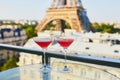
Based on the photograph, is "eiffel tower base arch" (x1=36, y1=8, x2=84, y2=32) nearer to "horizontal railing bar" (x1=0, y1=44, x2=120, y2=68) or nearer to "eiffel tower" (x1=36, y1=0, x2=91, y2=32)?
"eiffel tower" (x1=36, y1=0, x2=91, y2=32)

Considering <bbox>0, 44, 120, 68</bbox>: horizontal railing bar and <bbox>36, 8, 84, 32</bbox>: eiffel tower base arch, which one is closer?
<bbox>0, 44, 120, 68</bbox>: horizontal railing bar

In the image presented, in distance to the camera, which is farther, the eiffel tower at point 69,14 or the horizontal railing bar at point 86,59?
the eiffel tower at point 69,14

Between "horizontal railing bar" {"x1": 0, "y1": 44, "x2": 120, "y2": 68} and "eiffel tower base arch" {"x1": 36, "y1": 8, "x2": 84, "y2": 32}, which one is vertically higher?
"eiffel tower base arch" {"x1": 36, "y1": 8, "x2": 84, "y2": 32}

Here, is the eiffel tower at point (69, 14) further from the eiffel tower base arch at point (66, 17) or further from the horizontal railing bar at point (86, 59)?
the horizontal railing bar at point (86, 59)

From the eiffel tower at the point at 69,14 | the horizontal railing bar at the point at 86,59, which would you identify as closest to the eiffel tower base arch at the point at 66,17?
the eiffel tower at the point at 69,14

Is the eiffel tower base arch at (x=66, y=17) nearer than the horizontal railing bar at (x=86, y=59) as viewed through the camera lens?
No

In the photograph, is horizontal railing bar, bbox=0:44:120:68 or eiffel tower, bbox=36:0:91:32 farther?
eiffel tower, bbox=36:0:91:32

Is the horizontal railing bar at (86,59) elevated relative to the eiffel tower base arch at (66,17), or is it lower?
lower

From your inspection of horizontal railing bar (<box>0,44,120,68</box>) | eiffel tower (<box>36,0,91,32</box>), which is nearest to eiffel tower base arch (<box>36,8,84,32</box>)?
eiffel tower (<box>36,0,91,32</box>)

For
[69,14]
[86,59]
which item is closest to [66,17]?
[69,14]
